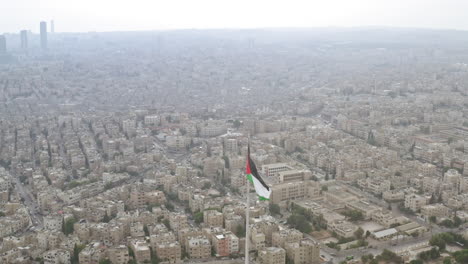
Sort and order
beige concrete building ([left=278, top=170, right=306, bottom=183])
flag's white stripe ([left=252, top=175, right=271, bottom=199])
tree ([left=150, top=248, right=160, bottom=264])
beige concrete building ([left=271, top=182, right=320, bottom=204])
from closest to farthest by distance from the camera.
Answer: flag's white stripe ([left=252, top=175, right=271, bottom=199]), tree ([left=150, top=248, right=160, bottom=264]), beige concrete building ([left=271, top=182, right=320, bottom=204]), beige concrete building ([left=278, top=170, right=306, bottom=183])

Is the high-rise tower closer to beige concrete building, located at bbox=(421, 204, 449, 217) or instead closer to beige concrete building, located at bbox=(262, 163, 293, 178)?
beige concrete building, located at bbox=(262, 163, 293, 178)

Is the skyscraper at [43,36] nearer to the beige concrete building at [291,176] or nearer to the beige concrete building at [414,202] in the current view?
the beige concrete building at [291,176]

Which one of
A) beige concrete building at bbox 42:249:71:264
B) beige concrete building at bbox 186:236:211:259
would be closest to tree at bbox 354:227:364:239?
beige concrete building at bbox 186:236:211:259

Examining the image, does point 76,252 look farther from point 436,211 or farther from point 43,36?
point 43,36

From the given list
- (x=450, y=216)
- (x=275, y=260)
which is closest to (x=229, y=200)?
(x=275, y=260)

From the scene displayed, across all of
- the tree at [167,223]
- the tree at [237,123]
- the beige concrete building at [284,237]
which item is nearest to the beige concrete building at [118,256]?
the tree at [167,223]

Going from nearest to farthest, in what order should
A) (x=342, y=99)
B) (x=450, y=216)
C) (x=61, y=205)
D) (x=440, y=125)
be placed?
(x=450, y=216) < (x=61, y=205) < (x=440, y=125) < (x=342, y=99)

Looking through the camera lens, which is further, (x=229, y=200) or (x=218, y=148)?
(x=218, y=148)

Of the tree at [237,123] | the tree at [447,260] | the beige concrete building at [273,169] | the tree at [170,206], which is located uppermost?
the tree at [237,123]

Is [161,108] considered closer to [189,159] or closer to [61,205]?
[189,159]
